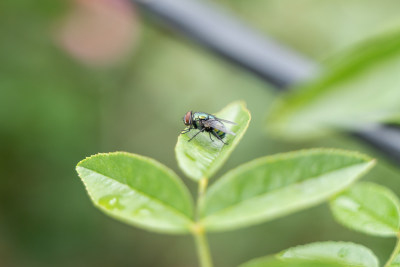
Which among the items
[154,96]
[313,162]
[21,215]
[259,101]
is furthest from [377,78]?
[21,215]

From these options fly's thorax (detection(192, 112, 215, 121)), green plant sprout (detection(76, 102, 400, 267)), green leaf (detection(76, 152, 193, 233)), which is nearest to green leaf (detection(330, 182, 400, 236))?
green plant sprout (detection(76, 102, 400, 267))

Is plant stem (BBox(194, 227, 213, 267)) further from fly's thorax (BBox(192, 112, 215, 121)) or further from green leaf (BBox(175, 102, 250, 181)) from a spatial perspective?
fly's thorax (BBox(192, 112, 215, 121))

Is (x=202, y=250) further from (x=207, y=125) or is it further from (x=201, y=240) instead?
(x=207, y=125)

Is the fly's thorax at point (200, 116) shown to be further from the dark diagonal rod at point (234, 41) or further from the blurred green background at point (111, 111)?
the blurred green background at point (111, 111)

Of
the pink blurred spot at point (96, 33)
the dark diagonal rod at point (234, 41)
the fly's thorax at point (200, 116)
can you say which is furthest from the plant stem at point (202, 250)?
the pink blurred spot at point (96, 33)

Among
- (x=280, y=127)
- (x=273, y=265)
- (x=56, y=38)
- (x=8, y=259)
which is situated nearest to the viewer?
(x=273, y=265)

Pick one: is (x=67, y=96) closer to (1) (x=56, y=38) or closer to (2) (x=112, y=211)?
(1) (x=56, y=38)
